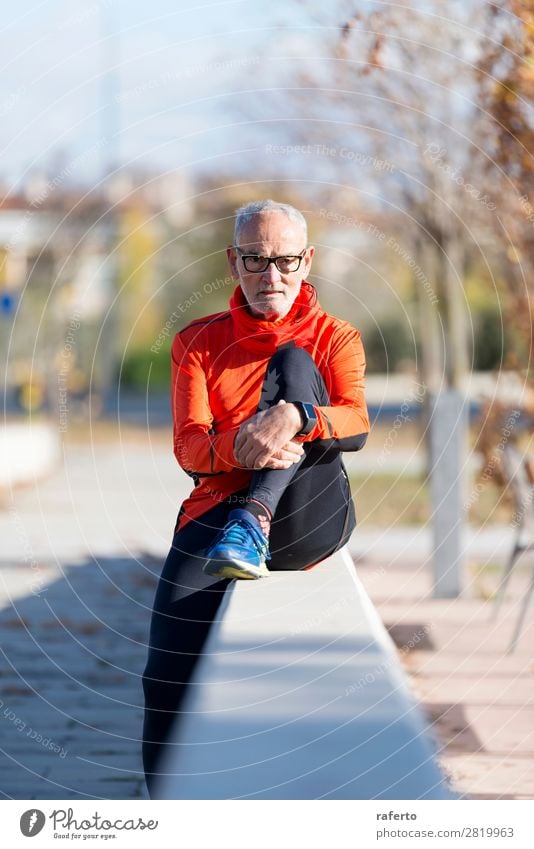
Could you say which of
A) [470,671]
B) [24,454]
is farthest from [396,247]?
[24,454]

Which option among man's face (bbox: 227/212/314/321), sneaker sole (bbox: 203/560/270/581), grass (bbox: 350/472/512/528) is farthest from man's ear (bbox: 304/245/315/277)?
grass (bbox: 350/472/512/528)

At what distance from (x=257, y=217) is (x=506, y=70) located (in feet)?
10.3

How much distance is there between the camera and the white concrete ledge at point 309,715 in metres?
3.37

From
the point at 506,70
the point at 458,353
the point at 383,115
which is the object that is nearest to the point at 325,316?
the point at 506,70

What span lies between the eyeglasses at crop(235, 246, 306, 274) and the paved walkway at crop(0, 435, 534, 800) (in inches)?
73.9

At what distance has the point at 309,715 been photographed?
3482 millimetres

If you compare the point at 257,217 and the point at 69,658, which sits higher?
the point at 257,217

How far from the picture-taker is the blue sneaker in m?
3.04

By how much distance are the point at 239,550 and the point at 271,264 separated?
70cm

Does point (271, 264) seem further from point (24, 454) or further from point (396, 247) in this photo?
point (24, 454)

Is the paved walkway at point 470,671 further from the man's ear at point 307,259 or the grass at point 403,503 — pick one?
the grass at point 403,503

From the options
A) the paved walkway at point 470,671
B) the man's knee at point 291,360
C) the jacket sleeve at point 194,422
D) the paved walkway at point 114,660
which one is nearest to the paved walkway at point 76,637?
the paved walkway at point 114,660

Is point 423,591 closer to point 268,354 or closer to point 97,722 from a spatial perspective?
point 97,722

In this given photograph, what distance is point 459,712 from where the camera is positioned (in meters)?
5.15
